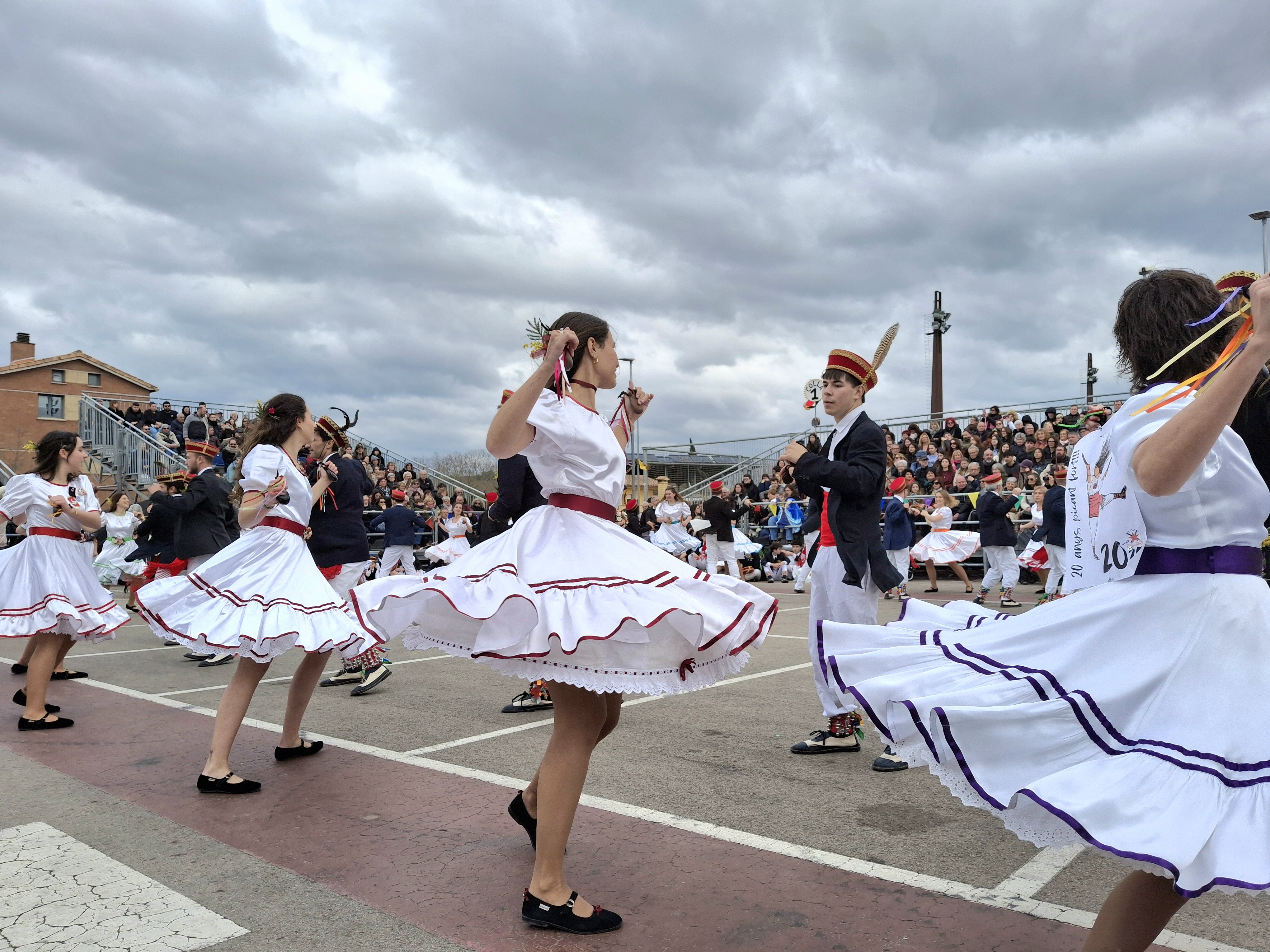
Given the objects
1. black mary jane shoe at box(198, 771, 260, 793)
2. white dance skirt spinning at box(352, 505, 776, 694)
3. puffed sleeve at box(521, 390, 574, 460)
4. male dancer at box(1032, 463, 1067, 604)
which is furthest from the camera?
male dancer at box(1032, 463, 1067, 604)

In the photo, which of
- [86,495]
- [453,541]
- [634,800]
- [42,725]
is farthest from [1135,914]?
[453,541]

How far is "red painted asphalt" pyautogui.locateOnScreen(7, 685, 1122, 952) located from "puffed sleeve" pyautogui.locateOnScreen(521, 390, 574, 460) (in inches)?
59.1

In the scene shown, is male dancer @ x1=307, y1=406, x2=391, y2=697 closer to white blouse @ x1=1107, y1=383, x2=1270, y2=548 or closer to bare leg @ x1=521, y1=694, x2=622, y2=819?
bare leg @ x1=521, y1=694, x2=622, y2=819

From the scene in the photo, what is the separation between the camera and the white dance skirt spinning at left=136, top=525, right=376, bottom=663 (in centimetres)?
455

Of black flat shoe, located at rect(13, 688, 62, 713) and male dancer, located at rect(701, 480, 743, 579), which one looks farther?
male dancer, located at rect(701, 480, 743, 579)

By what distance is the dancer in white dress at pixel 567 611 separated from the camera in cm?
270

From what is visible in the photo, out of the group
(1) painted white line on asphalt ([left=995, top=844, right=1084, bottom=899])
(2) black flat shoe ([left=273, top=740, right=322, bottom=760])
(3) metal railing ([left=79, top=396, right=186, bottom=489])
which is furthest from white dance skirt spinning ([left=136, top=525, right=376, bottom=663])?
(3) metal railing ([left=79, top=396, right=186, bottom=489])

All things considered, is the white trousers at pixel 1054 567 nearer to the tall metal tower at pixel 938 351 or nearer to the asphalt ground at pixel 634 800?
the asphalt ground at pixel 634 800

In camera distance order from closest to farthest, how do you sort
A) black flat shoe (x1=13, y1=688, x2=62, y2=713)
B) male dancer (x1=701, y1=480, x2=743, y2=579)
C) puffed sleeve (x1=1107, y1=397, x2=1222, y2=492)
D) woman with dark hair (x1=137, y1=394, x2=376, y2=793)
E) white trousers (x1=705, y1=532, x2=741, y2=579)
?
puffed sleeve (x1=1107, y1=397, x2=1222, y2=492), woman with dark hair (x1=137, y1=394, x2=376, y2=793), black flat shoe (x1=13, y1=688, x2=62, y2=713), male dancer (x1=701, y1=480, x2=743, y2=579), white trousers (x1=705, y1=532, x2=741, y2=579)

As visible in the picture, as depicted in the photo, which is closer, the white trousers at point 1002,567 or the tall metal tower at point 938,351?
the white trousers at point 1002,567

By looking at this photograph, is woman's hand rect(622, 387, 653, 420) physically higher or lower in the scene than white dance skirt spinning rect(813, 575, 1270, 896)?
higher

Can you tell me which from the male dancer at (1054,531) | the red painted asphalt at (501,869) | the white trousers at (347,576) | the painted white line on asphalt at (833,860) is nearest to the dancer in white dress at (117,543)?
the white trousers at (347,576)

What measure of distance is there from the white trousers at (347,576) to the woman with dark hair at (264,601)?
103cm

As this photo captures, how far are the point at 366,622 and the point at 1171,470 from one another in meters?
2.27
